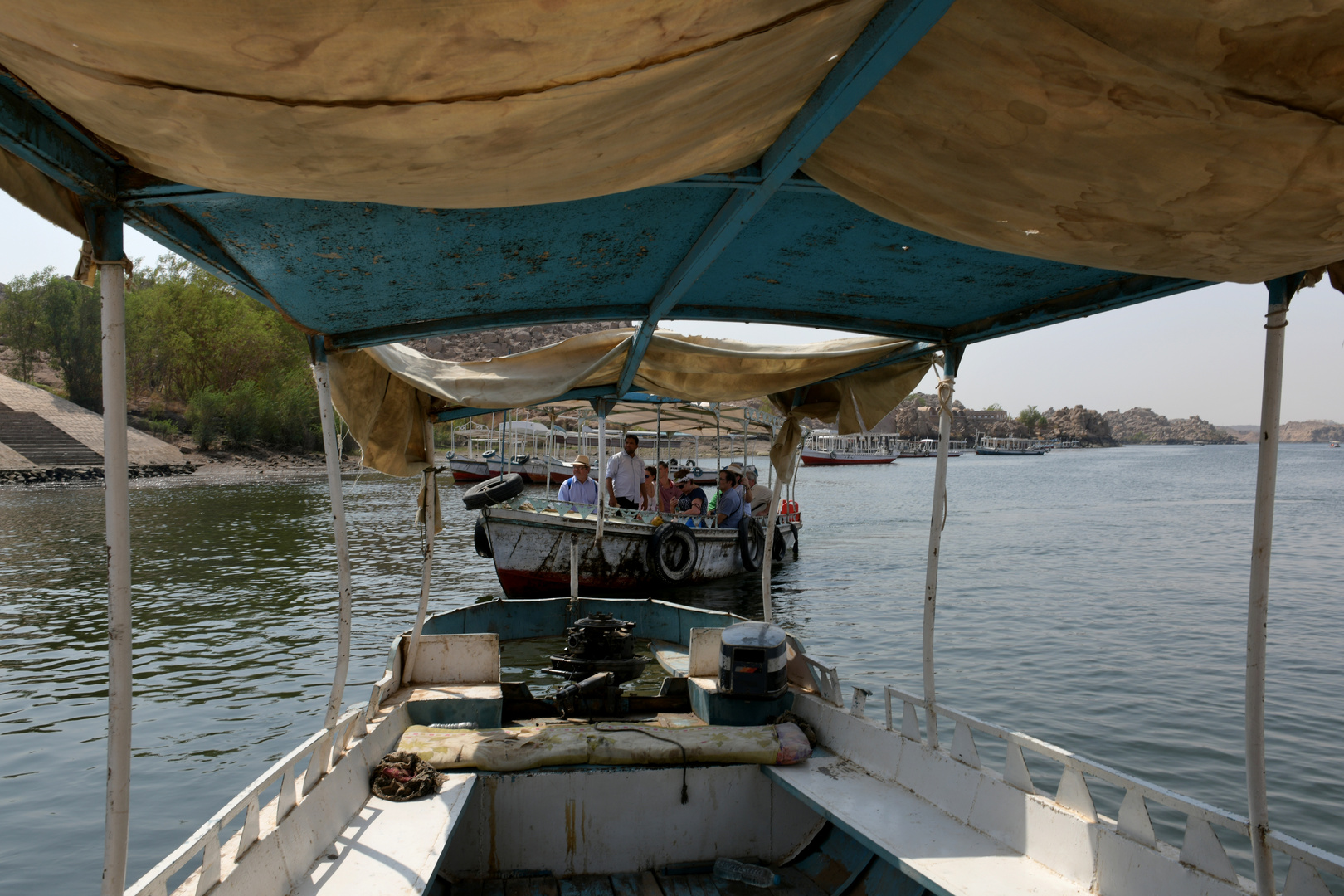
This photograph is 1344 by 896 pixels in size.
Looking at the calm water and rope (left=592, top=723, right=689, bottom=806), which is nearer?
rope (left=592, top=723, right=689, bottom=806)

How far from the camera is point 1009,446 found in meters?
169

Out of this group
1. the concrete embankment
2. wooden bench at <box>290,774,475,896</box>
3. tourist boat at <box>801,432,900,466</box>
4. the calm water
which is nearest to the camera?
wooden bench at <box>290,774,475,896</box>

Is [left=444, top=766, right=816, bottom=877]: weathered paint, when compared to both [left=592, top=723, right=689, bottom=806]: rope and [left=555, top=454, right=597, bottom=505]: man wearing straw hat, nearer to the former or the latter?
[left=592, top=723, right=689, bottom=806]: rope

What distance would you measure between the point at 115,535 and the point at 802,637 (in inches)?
470

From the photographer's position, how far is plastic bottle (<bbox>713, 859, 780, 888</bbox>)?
4246 mm

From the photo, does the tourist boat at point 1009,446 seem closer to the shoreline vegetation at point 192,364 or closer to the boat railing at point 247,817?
the shoreline vegetation at point 192,364

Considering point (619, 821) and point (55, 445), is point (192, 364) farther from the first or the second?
point (619, 821)

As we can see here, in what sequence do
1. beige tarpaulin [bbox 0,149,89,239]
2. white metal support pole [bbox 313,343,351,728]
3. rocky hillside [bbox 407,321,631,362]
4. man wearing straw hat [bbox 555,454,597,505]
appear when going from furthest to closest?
rocky hillside [bbox 407,321,631,362]
man wearing straw hat [bbox 555,454,597,505]
white metal support pole [bbox 313,343,351,728]
beige tarpaulin [bbox 0,149,89,239]

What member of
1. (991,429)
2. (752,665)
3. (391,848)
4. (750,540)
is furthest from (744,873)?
(991,429)

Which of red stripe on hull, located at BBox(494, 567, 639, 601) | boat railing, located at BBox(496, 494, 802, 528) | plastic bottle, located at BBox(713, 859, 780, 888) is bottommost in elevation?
red stripe on hull, located at BBox(494, 567, 639, 601)

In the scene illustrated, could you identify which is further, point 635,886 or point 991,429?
point 991,429

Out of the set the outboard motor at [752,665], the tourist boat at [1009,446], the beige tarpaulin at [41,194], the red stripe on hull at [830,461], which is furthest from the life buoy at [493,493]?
the tourist boat at [1009,446]

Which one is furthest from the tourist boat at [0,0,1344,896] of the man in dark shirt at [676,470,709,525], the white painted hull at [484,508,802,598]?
the man in dark shirt at [676,470,709,525]

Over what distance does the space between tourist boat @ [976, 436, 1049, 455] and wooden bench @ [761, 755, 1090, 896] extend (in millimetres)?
158277
